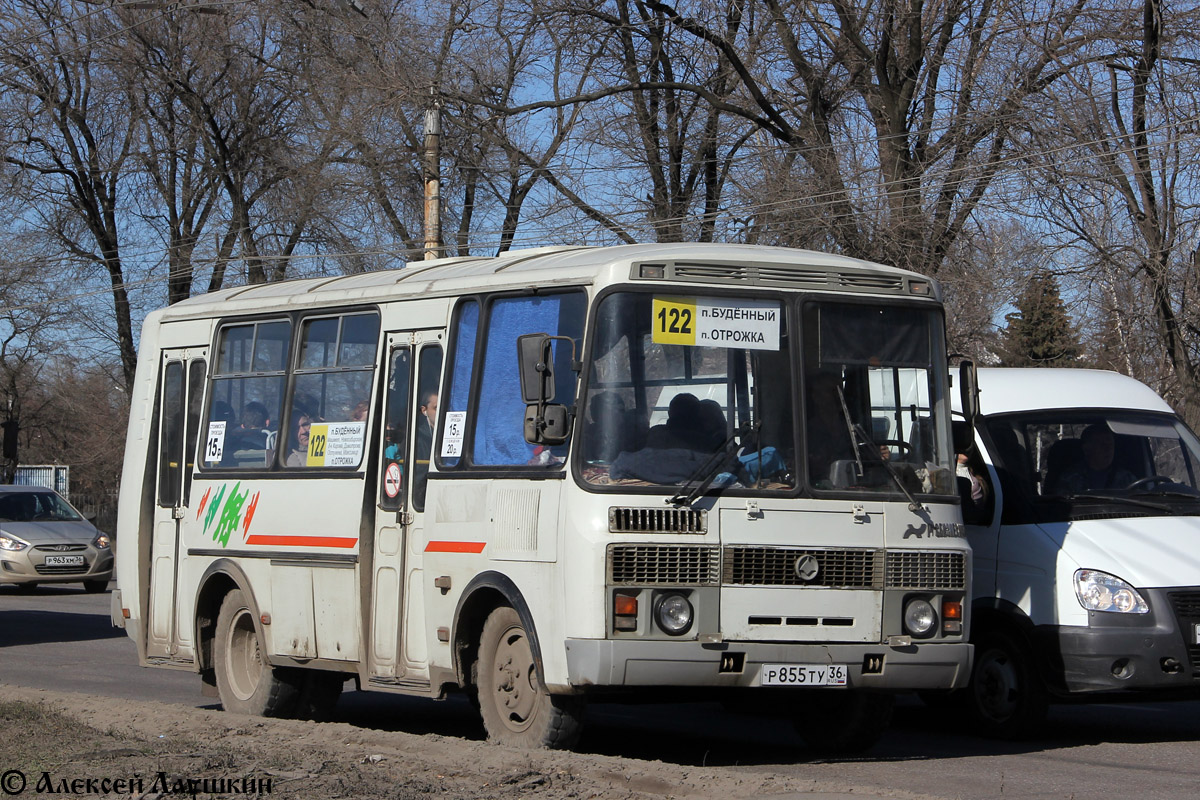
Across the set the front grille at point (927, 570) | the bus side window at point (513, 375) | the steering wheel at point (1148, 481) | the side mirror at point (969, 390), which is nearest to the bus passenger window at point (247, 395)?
the bus side window at point (513, 375)

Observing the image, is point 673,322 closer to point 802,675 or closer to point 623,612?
point 623,612

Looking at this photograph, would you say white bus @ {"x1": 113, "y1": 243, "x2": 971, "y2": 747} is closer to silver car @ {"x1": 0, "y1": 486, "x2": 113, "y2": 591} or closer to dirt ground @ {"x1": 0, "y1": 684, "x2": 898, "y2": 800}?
dirt ground @ {"x1": 0, "y1": 684, "x2": 898, "y2": 800}

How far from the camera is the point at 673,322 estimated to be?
8.44 metres

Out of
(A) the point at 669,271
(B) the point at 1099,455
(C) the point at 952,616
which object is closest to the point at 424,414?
(A) the point at 669,271

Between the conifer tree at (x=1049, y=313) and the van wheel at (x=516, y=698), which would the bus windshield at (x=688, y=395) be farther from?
the conifer tree at (x=1049, y=313)

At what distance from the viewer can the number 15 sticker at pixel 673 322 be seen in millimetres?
8406

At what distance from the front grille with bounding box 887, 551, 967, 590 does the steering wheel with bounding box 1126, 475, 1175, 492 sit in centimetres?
239

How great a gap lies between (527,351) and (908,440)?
226cm

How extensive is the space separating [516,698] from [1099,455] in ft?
14.9

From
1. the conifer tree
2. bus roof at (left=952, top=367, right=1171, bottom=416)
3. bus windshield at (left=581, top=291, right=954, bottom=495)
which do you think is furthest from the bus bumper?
the conifer tree

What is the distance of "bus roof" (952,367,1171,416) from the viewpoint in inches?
440

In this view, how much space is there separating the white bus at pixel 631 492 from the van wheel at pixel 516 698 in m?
0.02

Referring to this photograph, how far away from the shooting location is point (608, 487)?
8109 mm

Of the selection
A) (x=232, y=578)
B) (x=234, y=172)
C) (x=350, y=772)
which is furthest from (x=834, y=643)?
(x=234, y=172)
